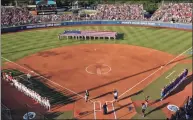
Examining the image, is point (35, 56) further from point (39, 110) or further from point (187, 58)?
point (187, 58)

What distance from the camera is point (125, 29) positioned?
59875 mm

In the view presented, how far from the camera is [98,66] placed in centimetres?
3566

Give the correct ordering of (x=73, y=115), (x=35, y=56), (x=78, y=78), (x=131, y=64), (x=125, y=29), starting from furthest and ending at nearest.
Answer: (x=125, y=29) → (x=35, y=56) → (x=131, y=64) → (x=78, y=78) → (x=73, y=115)

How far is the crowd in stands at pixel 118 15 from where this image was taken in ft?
210

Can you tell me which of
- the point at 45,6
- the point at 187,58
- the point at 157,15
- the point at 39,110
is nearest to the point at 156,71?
the point at 187,58

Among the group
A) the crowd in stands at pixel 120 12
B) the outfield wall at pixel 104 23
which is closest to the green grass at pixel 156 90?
the outfield wall at pixel 104 23

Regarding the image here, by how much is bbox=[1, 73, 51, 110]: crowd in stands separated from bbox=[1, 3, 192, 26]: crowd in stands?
115 feet

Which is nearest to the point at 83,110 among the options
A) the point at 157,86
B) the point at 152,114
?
the point at 152,114

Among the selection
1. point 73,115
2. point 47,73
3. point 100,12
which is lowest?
point 73,115

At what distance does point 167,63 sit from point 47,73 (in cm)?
1793

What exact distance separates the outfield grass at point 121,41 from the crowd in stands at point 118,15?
7833 millimetres

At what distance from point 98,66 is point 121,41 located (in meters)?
15.1

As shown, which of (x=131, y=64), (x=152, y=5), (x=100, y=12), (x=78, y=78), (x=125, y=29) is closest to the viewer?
(x=78, y=78)

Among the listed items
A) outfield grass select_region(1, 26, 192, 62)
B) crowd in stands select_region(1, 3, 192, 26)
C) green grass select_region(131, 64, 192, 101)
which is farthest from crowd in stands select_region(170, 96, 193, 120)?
crowd in stands select_region(1, 3, 192, 26)
